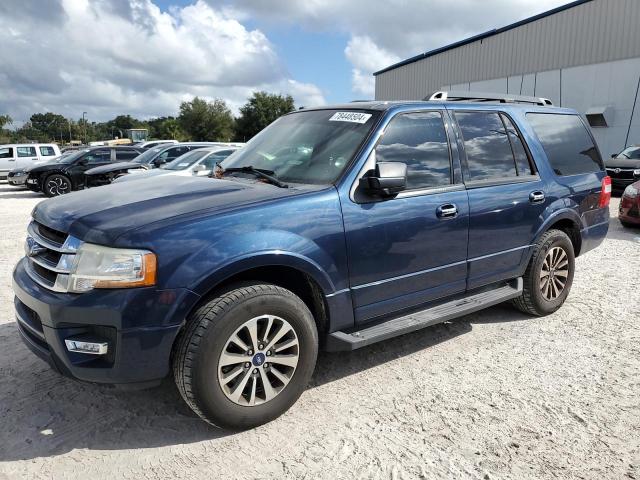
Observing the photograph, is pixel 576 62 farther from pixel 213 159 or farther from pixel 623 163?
pixel 213 159

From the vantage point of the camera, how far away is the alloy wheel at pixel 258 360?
2.70 m

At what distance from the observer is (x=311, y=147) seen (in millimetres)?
3516

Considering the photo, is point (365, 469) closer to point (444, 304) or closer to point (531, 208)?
point (444, 304)

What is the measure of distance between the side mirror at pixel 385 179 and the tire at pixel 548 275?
186cm

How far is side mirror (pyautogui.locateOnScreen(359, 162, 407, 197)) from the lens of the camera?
3078 millimetres

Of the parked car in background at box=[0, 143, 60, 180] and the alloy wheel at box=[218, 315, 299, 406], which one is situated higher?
the parked car in background at box=[0, 143, 60, 180]

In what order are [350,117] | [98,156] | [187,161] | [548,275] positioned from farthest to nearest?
[98,156], [187,161], [548,275], [350,117]

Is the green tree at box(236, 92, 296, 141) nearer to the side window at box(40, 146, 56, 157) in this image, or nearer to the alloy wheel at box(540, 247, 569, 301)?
the side window at box(40, 146, 56, 157)

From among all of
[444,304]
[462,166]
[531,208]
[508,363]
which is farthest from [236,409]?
[531,208]

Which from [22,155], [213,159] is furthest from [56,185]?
[22,155]

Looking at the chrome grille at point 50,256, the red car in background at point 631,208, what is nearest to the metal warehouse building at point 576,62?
the red car in background at point 631,208

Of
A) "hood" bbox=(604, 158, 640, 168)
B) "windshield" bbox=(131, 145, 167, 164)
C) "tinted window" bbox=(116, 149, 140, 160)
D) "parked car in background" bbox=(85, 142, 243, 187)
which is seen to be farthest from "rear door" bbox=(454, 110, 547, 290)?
"tinted window" bbox=(116, 149, 140, 160)

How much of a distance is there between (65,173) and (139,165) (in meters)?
3.72

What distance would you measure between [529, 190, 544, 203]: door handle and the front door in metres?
0.83
